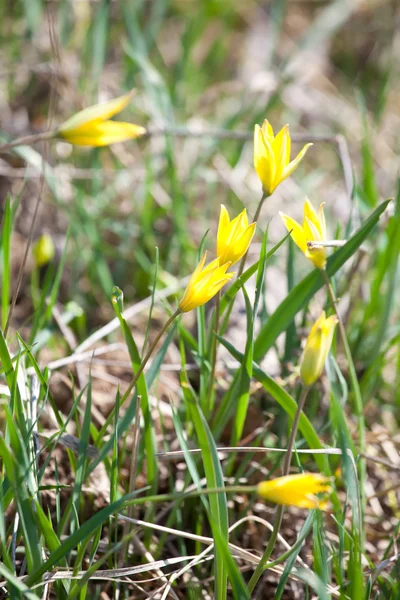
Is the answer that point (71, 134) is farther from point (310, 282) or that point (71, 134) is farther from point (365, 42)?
point (365, 42)

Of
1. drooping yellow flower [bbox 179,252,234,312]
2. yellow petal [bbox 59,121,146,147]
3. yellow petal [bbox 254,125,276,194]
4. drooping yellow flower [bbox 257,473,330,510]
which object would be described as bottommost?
drooping yellow flower [bbox 257,473,330,510]

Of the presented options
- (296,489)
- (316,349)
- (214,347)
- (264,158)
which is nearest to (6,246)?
(214,347)

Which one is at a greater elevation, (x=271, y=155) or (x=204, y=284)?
(x=271, y=155)

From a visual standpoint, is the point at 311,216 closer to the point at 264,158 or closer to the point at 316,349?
the point at 264,158

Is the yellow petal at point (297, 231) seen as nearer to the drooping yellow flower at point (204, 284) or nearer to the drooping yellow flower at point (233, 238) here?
the drooping yellow flower at point (233, 238)

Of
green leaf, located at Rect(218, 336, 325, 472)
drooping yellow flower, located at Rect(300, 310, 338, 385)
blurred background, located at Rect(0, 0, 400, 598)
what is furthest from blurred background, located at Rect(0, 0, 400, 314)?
drooping yellow flower, located at Rect(300, 310, 338, 385)

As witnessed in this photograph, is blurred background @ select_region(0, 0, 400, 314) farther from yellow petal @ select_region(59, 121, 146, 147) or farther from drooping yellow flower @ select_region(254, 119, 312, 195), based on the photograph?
drooping yellow flower @ select_region(254, 119, 312, 195)

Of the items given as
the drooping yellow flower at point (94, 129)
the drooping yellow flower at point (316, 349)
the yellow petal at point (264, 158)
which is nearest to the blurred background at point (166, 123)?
the drooping yellow flower at point (94, 129)

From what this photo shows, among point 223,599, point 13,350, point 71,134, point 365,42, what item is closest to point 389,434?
point 223,599
